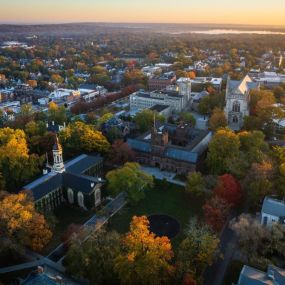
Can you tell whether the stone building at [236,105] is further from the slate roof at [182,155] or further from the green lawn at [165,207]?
the green lawn at [165,207]

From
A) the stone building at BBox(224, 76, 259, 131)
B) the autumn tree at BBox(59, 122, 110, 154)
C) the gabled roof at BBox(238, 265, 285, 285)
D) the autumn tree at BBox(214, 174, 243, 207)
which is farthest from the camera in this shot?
the stone building at BBox(224, 76, 259, 131)

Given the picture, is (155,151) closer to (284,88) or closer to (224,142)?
(224,142)

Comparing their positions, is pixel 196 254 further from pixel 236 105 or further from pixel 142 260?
pixel 236 105

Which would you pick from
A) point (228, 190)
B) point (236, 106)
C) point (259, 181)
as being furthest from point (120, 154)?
point (236, 106)

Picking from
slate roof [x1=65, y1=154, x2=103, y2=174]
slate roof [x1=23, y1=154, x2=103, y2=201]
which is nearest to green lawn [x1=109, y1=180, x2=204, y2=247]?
slate roof [x1=23, y1=154, x2=103, y2=201]

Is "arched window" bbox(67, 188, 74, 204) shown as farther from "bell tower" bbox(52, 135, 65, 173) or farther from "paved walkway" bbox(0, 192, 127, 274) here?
"paved walkway" bbox(0, 192, 127, 274)

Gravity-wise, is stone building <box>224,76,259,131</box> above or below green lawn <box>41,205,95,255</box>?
above

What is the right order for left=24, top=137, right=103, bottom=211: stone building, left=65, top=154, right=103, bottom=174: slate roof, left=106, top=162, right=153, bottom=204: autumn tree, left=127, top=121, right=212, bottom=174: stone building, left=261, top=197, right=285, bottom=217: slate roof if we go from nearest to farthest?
left=261, top=197, right=285, bottom=217: slate roof → left=24, top=137, right=103, bottom=211: stone building → left=106, top=162, right=153, bottom=204: autumn tree → left=65, top=154, right=103, bottom=174: slate roof → left=127, top=121, right=212, bottom=174: stone building

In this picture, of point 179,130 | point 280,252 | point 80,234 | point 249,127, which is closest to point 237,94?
point 249,127
